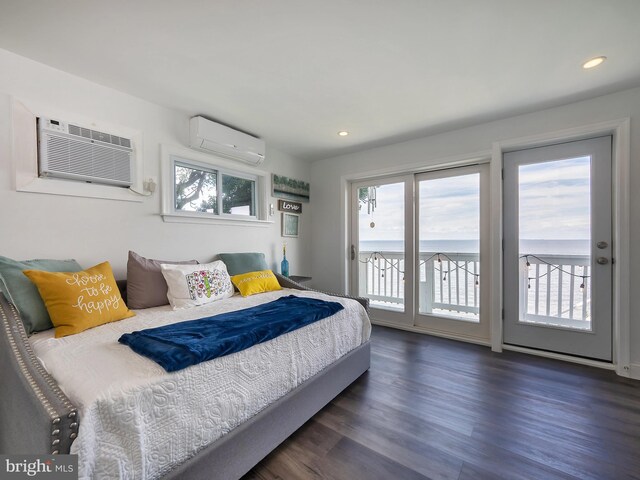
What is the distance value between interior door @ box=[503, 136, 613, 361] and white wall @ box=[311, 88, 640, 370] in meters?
0.19

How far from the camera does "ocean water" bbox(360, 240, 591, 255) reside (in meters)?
2.58

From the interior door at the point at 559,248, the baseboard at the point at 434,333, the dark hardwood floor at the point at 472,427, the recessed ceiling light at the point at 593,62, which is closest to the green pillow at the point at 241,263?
the dark hardwood floor at the point at 472,427

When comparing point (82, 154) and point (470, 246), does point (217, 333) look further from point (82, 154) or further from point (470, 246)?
point (470, 246)

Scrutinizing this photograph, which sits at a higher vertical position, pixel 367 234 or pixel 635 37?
pixel 635 37

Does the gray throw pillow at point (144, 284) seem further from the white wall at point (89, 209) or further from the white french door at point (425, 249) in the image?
the white french door at point (425, 249)

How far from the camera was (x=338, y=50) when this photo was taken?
176 cm

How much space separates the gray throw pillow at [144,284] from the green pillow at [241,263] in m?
0.73

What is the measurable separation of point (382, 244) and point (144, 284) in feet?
8.94

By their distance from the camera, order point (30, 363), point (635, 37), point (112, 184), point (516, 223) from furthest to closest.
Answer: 1. point (516, 223)
2. point (112, 184)
3. point (635, 37)
4. point (30, 363)

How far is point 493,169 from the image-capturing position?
112 inches

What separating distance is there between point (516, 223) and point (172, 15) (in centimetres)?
326

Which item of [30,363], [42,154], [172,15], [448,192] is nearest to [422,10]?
[172,15]

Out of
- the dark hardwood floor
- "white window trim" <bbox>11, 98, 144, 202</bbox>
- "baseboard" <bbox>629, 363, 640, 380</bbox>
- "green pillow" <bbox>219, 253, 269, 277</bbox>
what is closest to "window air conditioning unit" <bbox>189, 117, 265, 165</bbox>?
"white window trim" <bbox>11, 98, 144, 202</bbox>

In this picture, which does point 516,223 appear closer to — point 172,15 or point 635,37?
point 635,37
